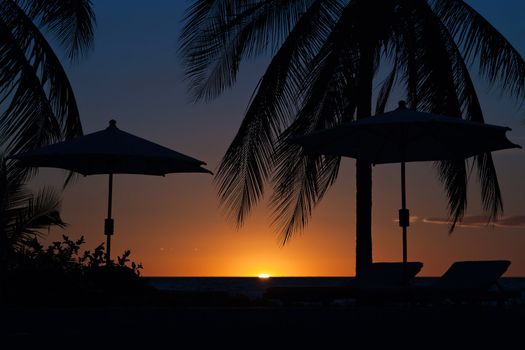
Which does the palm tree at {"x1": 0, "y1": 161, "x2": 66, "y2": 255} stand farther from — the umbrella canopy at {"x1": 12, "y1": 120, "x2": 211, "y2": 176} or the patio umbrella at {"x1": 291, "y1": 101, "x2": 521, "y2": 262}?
the patio umbrella at {"x1": 291, "y1": 101, "x2": 521, "y2": 262}

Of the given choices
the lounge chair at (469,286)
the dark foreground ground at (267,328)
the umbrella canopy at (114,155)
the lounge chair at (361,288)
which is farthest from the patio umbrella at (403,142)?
the dark foreground ground at (267,328)

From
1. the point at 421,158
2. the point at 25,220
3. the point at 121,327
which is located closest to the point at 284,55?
the point at 421,158

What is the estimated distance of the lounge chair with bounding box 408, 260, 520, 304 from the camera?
373 inches

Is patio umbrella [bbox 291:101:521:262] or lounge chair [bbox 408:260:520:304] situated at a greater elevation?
patio umbrella [bbox 291:101:521:262]

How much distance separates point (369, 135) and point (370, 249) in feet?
10.7

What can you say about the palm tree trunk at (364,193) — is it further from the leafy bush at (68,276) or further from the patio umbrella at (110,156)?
the leafy bush at (68,276)

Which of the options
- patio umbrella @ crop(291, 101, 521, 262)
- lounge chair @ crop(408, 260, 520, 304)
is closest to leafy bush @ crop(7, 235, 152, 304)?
patio umbrella @ crop(291, 101, 521, 262)

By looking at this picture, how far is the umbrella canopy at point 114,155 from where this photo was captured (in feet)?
35.6

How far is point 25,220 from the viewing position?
50.1 ft

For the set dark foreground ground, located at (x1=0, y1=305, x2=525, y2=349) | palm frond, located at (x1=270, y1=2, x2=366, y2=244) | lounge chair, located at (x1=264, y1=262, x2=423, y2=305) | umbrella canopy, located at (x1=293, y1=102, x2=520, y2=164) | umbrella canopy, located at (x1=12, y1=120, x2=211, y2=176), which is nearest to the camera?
dark foreground ground, located at (x1=0, y1=305, x2=525, y2=349)

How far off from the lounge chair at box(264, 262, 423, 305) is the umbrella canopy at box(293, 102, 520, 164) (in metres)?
1.32

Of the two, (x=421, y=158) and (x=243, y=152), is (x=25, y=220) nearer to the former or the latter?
(x=243, y=152)

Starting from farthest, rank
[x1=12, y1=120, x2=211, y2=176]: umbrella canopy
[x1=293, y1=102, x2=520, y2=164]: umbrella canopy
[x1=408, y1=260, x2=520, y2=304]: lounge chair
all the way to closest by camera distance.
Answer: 1. [x1=12, y1=120, x2=211, y2=176]: umbrella canopy
2. [x1=293, y1=102, x2=520, y2=164]: umbrella canopy
3. [x1=408, y1=260, x2=520, y2=304]: lounge chair

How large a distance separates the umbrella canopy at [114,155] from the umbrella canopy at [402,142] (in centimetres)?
154
